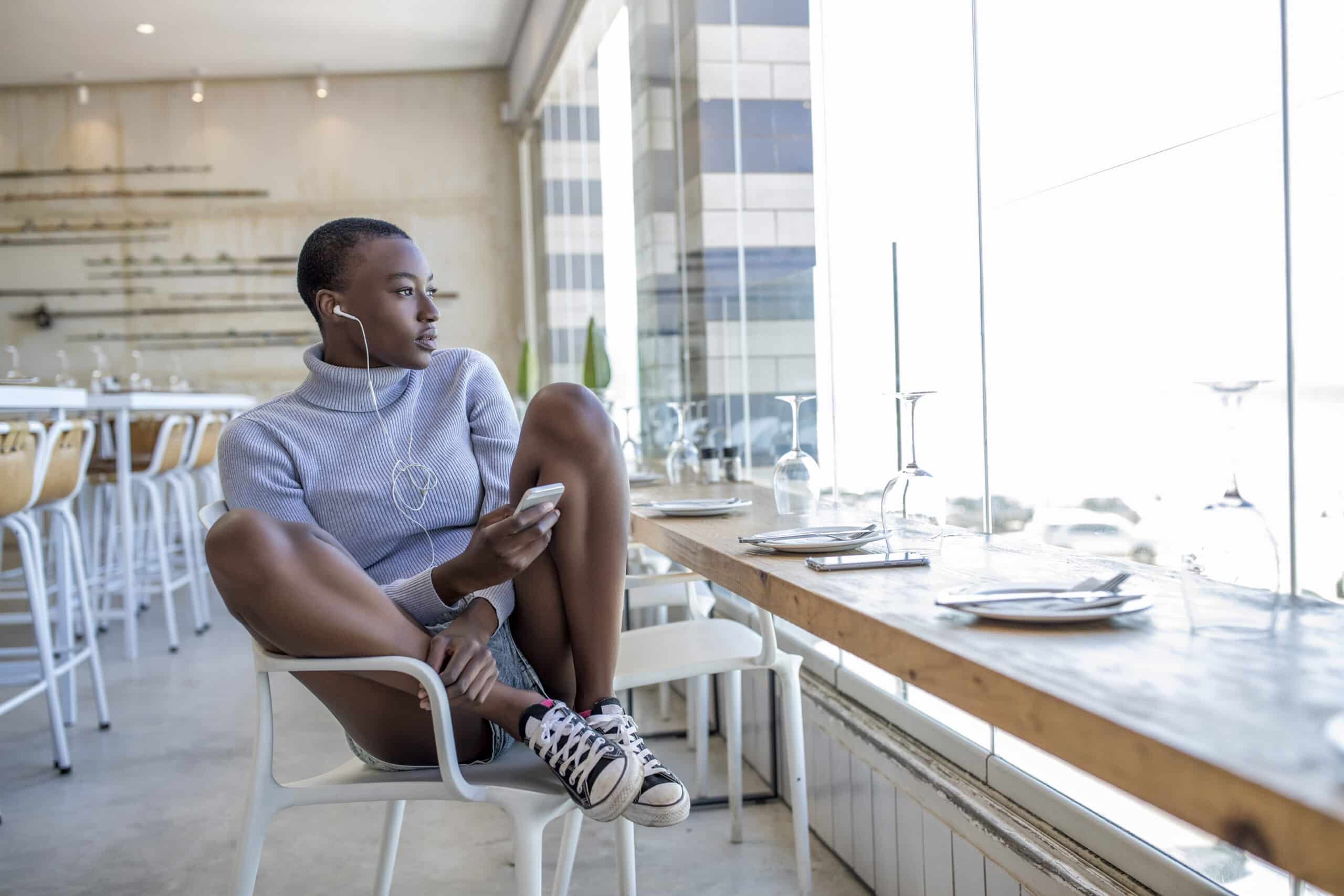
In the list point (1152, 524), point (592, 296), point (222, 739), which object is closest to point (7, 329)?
point (592, 296)

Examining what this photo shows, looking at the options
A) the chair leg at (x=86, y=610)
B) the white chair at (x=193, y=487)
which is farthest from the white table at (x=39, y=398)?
the white chair at (x=193, y=487)

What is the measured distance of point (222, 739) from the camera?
9.84ft

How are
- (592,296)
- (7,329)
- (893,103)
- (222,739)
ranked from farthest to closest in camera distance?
(7,329) → (592,296) → (222,739) → (893,103)

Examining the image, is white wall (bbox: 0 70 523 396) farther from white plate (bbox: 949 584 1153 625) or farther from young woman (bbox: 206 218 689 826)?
white plate (bbox: 949 584 1153 625)

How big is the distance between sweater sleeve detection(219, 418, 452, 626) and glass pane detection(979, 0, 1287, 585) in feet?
2.87

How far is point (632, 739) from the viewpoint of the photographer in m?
1.29

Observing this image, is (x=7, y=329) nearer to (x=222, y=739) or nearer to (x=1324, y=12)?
(x=222, y=739)

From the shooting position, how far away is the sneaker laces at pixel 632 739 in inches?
48.6

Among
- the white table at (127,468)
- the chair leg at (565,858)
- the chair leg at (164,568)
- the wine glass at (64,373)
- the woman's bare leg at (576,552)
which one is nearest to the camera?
Result: the woman's bare leg at (576,552)

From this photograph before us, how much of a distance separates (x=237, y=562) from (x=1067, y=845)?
1021 millimetres

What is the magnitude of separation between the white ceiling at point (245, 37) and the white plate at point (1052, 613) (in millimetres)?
5217

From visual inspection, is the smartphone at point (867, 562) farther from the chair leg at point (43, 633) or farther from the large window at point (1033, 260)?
the chair leg at point (43, 633)

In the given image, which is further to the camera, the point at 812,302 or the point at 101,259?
the point at 101,259

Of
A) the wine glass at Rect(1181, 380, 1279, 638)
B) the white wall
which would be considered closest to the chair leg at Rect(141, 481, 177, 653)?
the white wall
